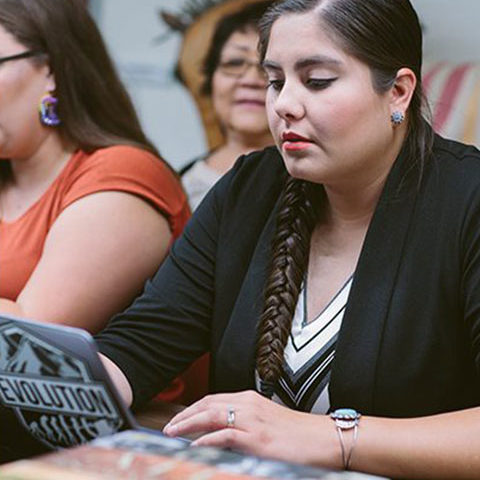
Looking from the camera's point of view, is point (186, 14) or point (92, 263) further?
point (186, 14)

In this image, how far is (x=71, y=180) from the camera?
195 centimetres

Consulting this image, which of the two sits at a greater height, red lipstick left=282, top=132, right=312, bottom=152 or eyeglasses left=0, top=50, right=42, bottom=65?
eyeglasses left=0, top=50, right=42, bottom=65

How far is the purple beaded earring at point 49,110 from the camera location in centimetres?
199

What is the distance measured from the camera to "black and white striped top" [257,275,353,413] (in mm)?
1428

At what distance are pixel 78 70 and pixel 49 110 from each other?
0.10m

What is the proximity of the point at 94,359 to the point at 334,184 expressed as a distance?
1.68 feet

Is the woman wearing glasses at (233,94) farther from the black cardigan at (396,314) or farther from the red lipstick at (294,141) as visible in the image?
the red lipstick at (294,141)

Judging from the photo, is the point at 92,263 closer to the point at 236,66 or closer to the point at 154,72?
the point at 236,66

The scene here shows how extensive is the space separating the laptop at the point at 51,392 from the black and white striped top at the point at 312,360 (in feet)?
1.16

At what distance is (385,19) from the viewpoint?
4.54 ft

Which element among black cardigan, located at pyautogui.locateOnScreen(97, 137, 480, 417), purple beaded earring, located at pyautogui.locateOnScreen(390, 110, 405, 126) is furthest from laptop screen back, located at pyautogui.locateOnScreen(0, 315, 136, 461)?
purple beaded earring, located at pyautogui.locateOnScreen(390, 110, 405, 126)

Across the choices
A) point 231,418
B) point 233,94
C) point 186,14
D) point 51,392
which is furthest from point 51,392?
point 186,14

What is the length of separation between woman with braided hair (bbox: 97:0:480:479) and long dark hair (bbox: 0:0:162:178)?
1.97 ft

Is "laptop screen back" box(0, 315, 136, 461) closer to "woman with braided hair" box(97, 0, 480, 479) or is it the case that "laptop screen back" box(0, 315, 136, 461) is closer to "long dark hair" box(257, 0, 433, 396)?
"woman with braided hair" box(97, 0, 480, 479)
